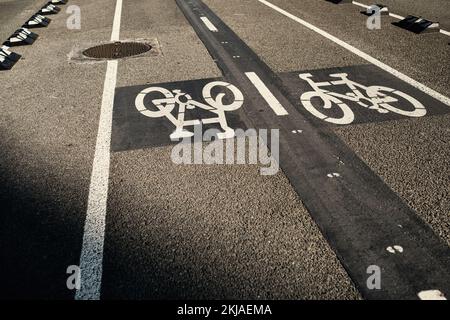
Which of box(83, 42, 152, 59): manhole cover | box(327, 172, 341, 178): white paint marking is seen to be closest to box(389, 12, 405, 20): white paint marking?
box(83, 42, 152, 59): manhole cover

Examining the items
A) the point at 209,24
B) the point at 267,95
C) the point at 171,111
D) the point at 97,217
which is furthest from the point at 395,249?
the point at 209,24

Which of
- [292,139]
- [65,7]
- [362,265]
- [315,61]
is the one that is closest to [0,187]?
[292,139]

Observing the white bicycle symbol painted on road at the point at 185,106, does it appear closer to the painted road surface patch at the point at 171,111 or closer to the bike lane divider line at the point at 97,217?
the painted road surface patch at the point at 171,111

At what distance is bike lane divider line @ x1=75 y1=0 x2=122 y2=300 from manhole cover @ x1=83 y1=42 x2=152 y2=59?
2707mm

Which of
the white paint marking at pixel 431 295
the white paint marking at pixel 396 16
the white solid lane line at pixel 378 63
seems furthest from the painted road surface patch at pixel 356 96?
the white paint marking at pixel 396 16

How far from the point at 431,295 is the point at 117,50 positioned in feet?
25.8

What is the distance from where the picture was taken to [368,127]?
479cm

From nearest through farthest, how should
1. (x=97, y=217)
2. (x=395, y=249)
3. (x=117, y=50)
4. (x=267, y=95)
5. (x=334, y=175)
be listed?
(x=395, y=249) → (x=97, y=217) → (x=334, y=175) → (x=267, y=95) → (x=117, y=50)

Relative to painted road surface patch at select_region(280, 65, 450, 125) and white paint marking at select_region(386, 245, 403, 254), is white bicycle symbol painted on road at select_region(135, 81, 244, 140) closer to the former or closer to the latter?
painted road surface patch at select_region(280, 65, 450, 125)

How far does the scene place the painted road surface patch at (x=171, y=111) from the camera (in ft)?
15.9

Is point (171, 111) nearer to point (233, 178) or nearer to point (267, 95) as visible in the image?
point (267, 95)

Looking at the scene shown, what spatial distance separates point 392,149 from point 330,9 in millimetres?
8600

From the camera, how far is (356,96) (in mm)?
5633

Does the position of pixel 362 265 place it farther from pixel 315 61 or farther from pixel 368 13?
pixel 368 13
